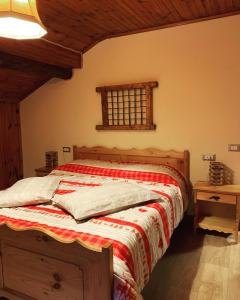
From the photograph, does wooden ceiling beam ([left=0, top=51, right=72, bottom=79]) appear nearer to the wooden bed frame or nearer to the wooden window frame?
the wooden window frame

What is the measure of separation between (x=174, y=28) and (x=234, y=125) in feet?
4.34

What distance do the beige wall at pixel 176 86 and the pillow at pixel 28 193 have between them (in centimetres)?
144

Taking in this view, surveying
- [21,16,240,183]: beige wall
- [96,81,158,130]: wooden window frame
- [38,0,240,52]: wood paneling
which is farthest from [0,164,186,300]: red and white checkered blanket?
[38,0,240,52]: wood paneling

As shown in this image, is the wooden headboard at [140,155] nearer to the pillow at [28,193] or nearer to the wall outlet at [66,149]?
the wall outlet at [66,149]

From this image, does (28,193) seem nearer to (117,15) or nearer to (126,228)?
(126,228)

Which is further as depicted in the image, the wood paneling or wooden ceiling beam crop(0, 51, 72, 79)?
wooden ceiling beam crop(0, 51, 72, 79)

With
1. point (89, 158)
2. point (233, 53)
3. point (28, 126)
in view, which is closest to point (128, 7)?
point (233, 53)

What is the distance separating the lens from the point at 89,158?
143 inches

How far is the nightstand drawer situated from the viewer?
2.58 meters

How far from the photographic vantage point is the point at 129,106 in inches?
131

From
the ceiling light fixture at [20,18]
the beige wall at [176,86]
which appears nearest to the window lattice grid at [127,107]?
the beige wall at [176,86]

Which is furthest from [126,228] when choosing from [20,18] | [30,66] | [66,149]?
[66,149]

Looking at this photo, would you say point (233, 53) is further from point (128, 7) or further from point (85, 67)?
point (85, 67)

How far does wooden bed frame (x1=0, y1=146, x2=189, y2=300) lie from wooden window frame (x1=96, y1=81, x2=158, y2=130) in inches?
85.6
